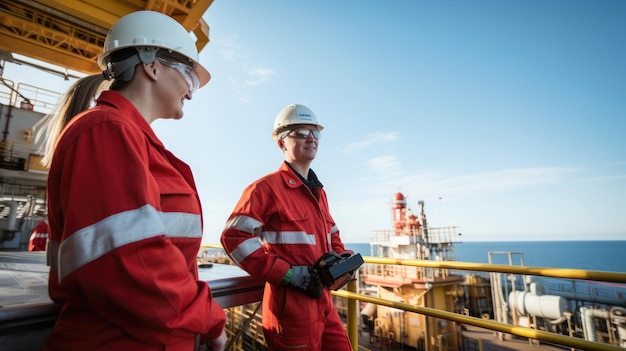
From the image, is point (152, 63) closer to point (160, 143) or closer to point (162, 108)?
point (162, 108)

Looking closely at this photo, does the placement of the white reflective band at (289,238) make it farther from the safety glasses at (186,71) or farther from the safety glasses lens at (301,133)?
the safety glasses at (186,71)

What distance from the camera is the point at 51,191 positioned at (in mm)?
865

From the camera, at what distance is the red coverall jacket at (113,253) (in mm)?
721

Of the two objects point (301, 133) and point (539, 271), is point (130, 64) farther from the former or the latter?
point (539, 271)

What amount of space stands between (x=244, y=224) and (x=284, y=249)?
0.33 metres

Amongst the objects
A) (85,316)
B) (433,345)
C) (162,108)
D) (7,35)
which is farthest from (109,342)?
(433,345)

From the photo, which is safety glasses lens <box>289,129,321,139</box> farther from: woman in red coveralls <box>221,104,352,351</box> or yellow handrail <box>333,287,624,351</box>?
yellow handrail <box>333,287,624,351</box>

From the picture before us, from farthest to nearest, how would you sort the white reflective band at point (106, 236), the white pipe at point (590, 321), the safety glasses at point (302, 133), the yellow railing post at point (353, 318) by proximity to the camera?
1. the white pipe at point (590, 321)
2. the safety glasses at point (302, 133)
3. the yellow railing post at point (353, 318)
4. the white reflective band at point (106, 236)

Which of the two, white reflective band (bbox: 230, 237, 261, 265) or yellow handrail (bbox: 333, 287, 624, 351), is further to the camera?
white reflective band (bbox: 230, 237, 261, 265)

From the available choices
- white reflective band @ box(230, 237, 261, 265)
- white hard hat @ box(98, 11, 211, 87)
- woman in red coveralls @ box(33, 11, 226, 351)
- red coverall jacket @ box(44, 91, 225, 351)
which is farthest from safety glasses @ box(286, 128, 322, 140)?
red coverall jacket @ box(44, 91, 225, 351)

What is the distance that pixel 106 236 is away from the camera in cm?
72

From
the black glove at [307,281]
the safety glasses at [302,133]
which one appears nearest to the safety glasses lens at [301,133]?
the safety glasses at [302,133]

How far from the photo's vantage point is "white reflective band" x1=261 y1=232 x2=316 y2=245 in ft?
6.44

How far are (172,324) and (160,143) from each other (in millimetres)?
624
